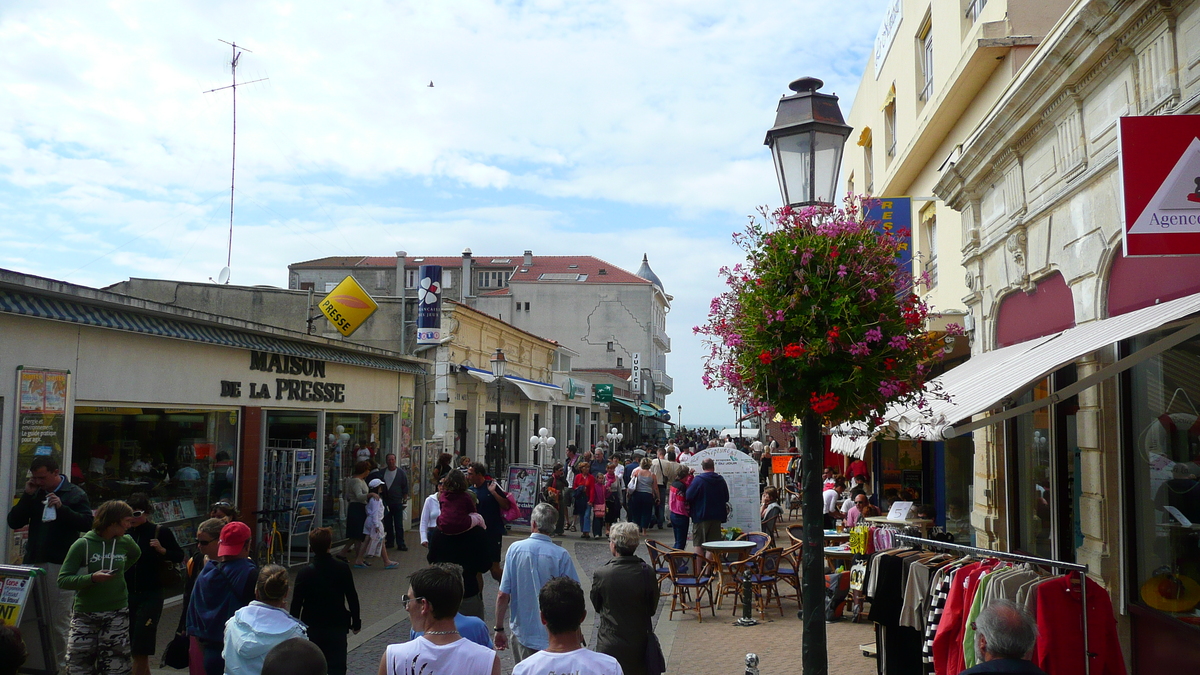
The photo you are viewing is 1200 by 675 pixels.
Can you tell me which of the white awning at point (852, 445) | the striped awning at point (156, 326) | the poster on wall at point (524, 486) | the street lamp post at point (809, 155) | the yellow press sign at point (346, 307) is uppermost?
the yellow press sign at point (346, 307)

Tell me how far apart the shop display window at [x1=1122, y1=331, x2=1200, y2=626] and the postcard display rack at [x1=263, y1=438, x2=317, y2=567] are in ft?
34.4

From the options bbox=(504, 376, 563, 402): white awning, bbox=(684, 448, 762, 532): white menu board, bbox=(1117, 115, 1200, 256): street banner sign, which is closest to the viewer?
bbox=(1117, 115, 1200, 256): street banner sign

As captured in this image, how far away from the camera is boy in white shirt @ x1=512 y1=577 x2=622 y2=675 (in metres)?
3.57

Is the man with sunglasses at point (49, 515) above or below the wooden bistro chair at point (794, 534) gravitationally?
above

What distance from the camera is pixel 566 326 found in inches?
2304

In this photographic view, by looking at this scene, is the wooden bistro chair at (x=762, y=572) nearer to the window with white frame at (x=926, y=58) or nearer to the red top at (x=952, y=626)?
the red top at (x=952, y=626)

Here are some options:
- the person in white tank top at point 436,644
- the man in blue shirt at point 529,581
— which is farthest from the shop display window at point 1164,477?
the person in white tank top at point 436,644

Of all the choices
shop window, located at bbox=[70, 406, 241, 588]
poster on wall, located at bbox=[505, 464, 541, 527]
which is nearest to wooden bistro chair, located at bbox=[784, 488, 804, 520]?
poster on wall, located at bbox=[505, 464, 541, 527]

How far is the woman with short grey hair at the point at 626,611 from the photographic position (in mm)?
5480

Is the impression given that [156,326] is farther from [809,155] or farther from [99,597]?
[809,155]

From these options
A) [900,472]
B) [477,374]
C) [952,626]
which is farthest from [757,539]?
[477,374]

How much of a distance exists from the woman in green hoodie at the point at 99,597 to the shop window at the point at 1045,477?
751 cm

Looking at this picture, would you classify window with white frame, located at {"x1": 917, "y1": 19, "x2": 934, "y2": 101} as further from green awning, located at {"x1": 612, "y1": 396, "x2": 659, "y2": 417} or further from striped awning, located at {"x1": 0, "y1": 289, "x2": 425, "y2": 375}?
green awning, located at {"x1": 612, "y1": 396, "x2": 659, "y2": 417}

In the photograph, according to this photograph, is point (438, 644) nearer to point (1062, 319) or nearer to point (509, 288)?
point (1062, 319)
